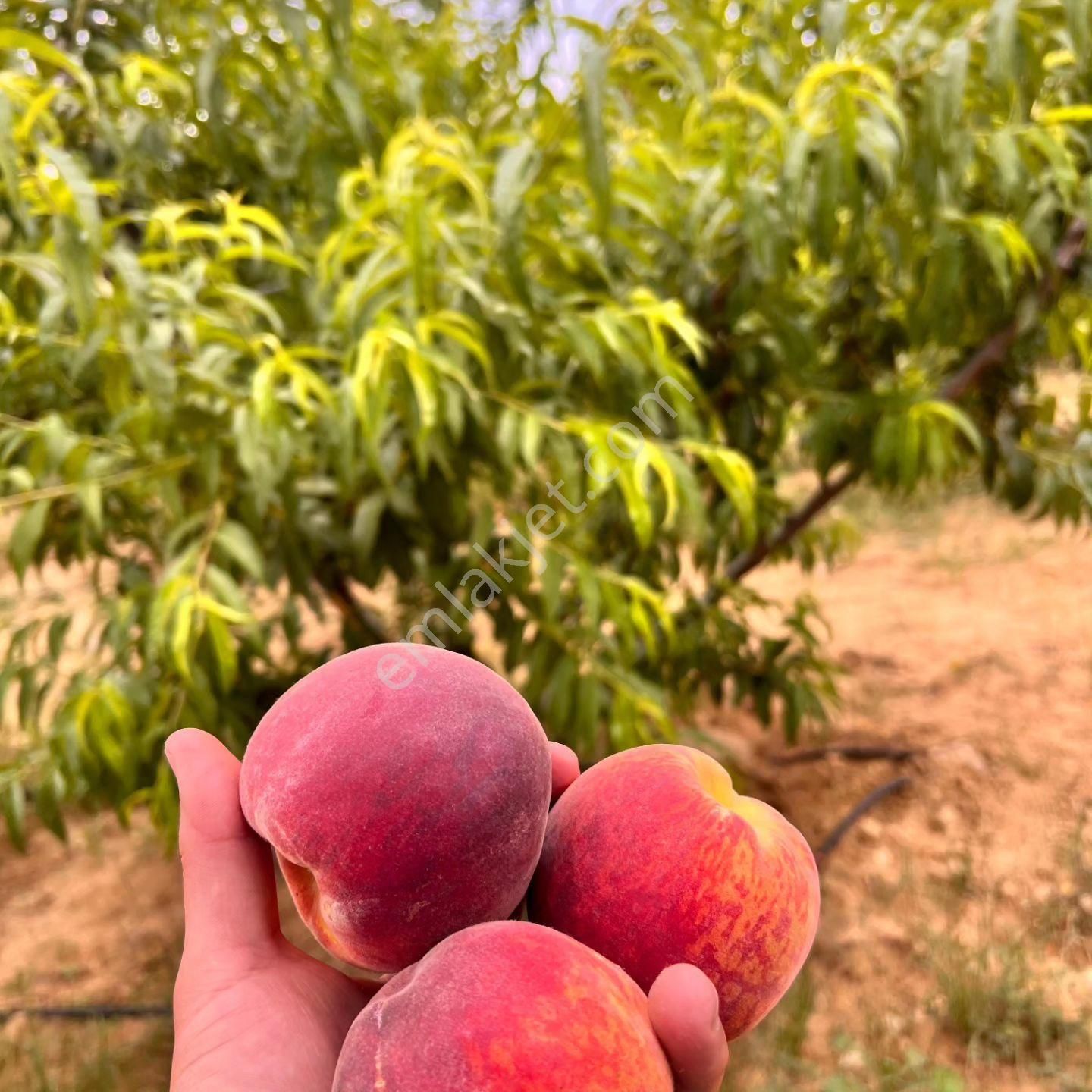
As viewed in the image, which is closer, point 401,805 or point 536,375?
point 401,805

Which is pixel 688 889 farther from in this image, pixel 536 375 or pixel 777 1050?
pixel 777 1050

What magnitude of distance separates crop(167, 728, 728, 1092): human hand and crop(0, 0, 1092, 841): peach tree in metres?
0.29

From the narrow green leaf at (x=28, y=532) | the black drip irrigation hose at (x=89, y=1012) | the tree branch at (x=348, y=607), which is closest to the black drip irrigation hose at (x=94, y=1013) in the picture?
the black drip irrigation hose at (x=89, y=1012)

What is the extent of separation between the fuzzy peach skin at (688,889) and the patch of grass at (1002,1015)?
1.26 metres

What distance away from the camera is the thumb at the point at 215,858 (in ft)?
2.92

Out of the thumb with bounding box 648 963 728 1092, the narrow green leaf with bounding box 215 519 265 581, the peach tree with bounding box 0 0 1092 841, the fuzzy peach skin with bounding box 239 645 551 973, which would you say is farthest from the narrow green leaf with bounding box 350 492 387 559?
the thumb with bounding box 648 963 728 1092

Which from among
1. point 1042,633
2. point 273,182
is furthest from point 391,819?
point 1042,633

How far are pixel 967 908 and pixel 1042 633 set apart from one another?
77.6 inches

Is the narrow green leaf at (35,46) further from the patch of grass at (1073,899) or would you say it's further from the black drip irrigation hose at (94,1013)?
the patch of grass at (1073,899)

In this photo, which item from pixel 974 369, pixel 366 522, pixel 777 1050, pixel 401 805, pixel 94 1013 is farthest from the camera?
pixel 974 369

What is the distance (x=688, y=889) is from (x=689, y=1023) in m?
0.12

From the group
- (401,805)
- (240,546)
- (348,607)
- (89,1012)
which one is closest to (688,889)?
(401,805)

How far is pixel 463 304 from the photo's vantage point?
1418 millimetres

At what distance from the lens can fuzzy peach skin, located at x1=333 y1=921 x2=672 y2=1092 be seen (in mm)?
605
